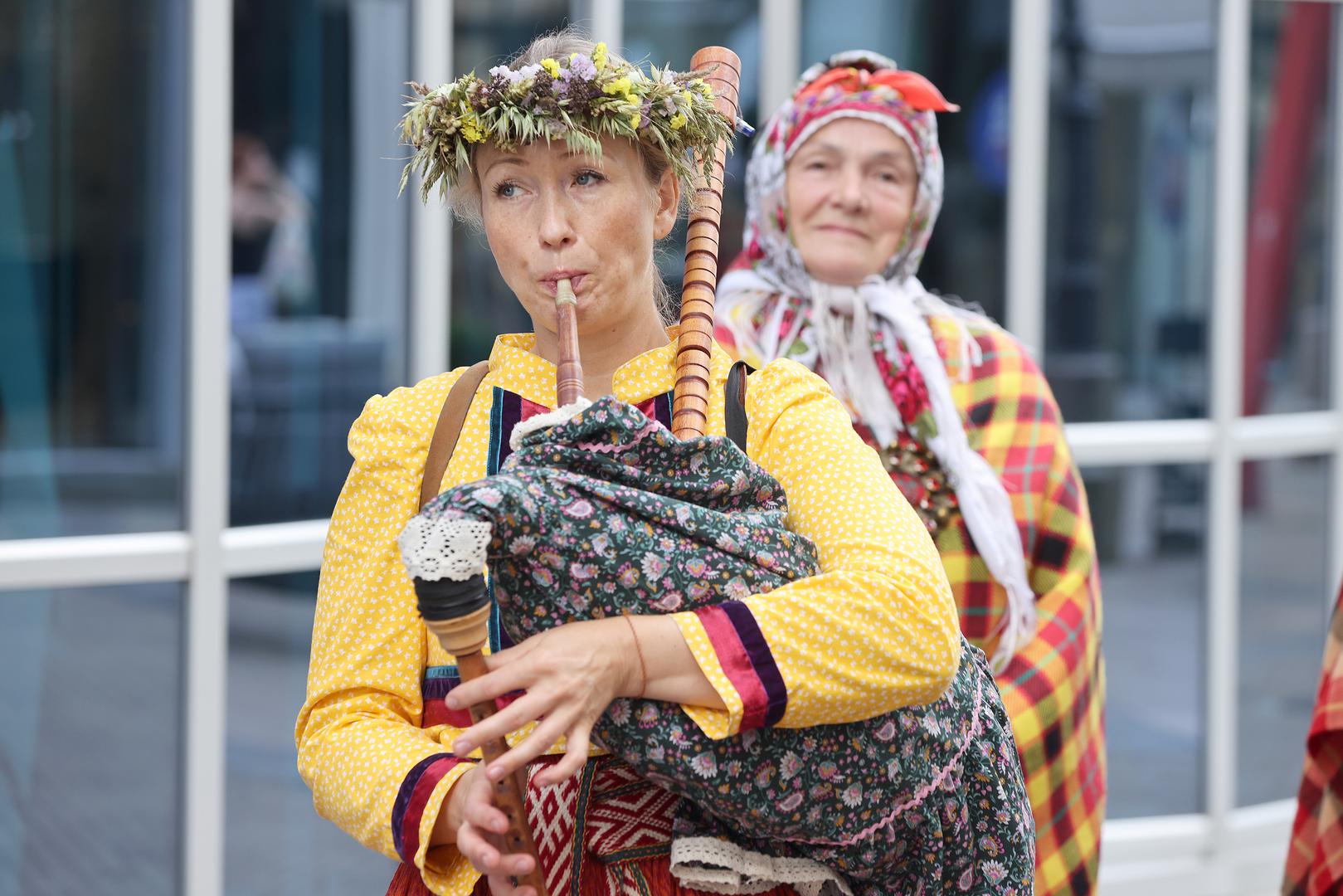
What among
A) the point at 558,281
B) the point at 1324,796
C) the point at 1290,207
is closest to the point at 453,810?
the point at 558,281

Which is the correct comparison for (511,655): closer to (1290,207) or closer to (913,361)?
(913,361)

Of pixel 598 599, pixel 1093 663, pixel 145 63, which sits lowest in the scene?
pixel 1093 663

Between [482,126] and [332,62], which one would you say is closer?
[482,126]

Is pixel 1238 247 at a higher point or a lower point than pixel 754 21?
lower

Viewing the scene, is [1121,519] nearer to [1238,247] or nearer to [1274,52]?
[1238,247]

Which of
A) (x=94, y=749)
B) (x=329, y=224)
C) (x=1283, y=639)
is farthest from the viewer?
(x=1283, y=639)

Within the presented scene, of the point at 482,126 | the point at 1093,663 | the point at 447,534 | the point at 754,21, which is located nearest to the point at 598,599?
the point at 447,534

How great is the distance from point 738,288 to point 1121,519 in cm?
216

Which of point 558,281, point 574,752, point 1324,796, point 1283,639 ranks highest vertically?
point 558,281

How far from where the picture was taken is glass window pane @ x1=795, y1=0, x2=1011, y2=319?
4031 mm

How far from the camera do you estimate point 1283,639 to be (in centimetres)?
507

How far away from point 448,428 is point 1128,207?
141 inches

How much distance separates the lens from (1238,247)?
14.0 feet

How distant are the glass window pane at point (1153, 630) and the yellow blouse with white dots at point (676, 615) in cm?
283
